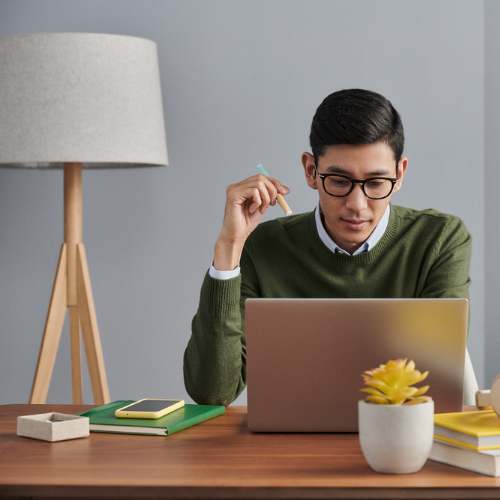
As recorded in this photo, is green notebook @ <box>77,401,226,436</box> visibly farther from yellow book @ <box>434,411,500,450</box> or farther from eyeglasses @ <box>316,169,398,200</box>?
eyeglasses @ <box>316,169,398,200</box>

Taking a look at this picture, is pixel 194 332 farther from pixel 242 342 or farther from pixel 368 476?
pixel 368 476

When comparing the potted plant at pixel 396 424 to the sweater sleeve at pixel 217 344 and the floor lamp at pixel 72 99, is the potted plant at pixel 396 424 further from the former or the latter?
the floor lamp at pixel 72 99

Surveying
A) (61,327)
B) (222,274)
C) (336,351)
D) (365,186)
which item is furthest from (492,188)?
(336,351)

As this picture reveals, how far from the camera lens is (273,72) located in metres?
2.57

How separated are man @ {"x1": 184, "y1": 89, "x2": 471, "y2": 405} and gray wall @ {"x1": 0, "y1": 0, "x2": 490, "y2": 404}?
2.88 feet

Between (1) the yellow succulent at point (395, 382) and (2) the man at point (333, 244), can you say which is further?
(2) the man at point (333, 244)


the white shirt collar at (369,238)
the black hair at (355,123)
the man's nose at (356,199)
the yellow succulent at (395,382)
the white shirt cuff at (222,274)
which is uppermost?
the black hair at (355,123)

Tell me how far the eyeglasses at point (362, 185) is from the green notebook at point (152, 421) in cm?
61

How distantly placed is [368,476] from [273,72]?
2042 mm

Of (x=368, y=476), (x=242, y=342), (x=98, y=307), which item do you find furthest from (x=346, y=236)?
(x=98, y=307)

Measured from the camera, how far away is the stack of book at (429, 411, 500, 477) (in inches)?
30.9

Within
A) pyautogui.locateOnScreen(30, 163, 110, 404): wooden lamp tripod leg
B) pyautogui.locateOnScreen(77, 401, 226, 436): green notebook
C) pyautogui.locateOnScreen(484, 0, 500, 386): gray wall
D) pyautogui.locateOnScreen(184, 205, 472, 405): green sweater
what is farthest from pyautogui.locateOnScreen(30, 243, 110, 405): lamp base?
pyautogui.locateOnScreen(484, 0, 500, 386): gray wall

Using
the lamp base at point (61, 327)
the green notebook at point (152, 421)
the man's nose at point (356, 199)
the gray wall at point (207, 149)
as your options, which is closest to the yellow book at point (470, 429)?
the green notebook at point (152, 421)

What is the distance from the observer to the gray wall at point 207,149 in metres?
2.54
